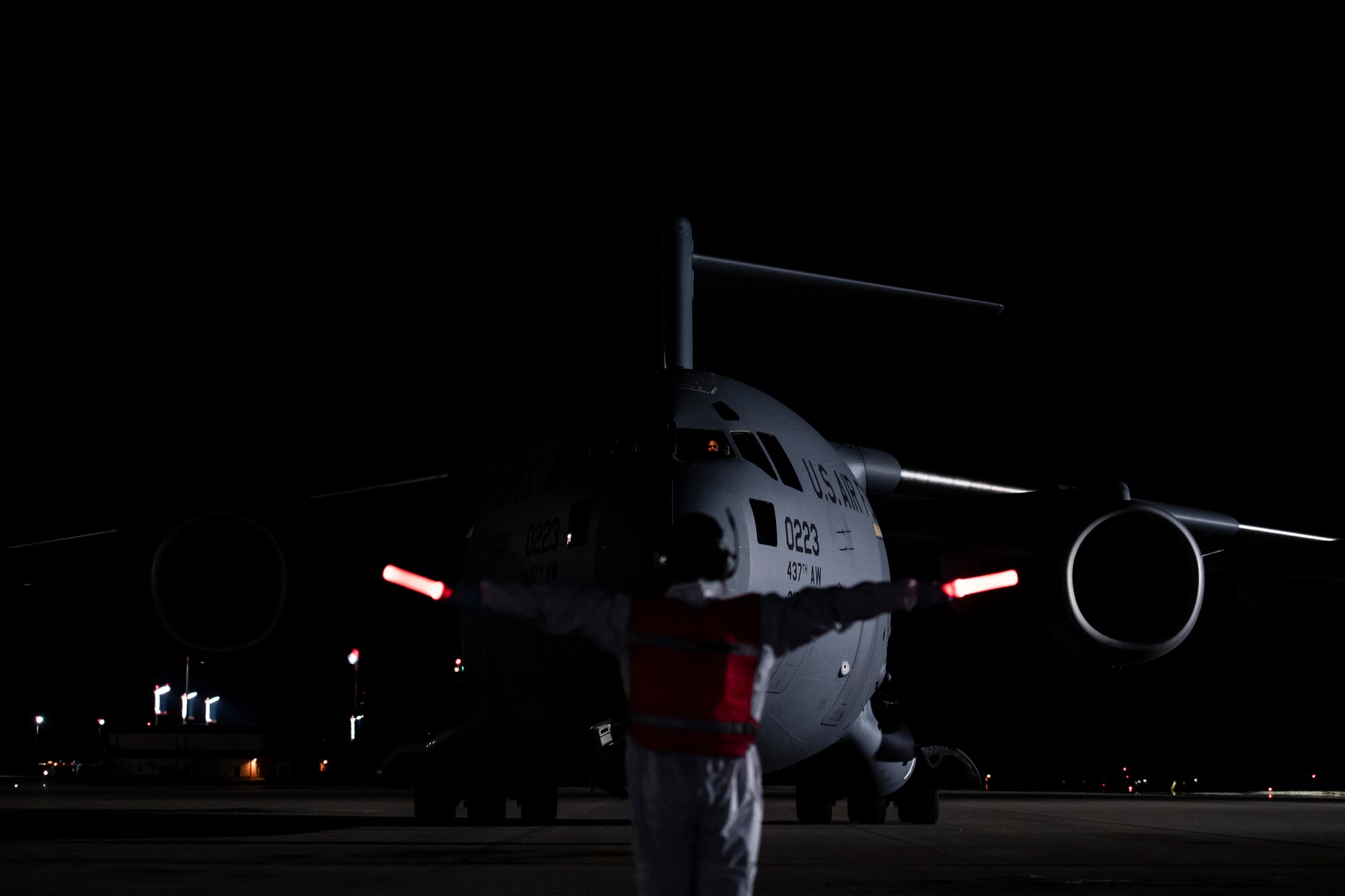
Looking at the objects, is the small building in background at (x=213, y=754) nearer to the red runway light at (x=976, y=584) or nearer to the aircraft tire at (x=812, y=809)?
the aircraft tire at (x=812, y=809)

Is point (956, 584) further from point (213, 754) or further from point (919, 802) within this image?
point (213, 754)

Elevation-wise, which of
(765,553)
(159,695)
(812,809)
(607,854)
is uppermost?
(765,553)

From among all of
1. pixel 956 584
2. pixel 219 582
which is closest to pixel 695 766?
pixel 956 584

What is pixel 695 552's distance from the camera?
4.17 m

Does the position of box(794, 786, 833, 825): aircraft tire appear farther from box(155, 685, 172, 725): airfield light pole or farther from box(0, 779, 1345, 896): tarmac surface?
box(155, 685, 172, 725): airfield light pole

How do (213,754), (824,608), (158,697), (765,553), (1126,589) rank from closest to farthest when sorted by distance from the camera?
(824,608) < (765,553) < (1126,589) < (213,754) < (158,697)

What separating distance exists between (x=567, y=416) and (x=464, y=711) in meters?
2.89

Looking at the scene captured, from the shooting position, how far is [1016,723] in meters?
49.8

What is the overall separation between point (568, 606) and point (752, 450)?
18.3 ft

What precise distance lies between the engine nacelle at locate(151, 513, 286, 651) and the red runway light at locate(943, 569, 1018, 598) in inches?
344

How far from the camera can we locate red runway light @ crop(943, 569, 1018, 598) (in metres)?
4.36

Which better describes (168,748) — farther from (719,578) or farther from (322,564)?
(719,578)

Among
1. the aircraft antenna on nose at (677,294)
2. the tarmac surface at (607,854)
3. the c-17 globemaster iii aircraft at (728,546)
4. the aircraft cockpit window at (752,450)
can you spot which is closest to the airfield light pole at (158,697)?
the tarmac surface at (607,854)

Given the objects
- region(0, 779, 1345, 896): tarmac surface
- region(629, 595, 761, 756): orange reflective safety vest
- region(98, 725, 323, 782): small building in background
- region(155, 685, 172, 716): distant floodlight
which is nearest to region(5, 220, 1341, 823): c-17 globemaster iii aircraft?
region(0, 779, 1345, 896): tarmac surface
